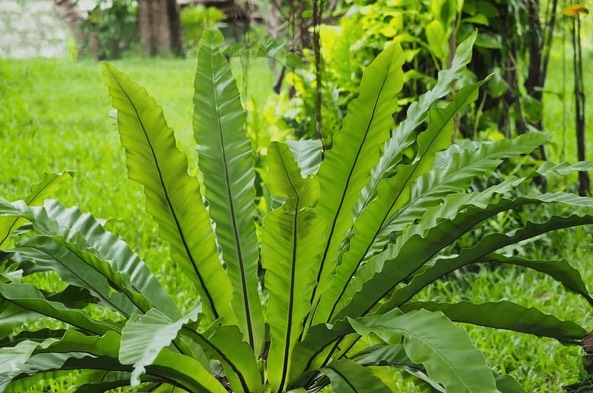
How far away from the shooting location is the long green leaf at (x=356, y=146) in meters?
1.96

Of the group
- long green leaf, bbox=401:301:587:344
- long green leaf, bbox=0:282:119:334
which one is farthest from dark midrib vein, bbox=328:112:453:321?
long green leaf, bbox=0:282:119:334

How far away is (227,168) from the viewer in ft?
6.75

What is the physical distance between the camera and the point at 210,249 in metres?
2.00

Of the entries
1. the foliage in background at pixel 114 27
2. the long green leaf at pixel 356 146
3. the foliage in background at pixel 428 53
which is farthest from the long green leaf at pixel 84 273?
the foliage in background at pixel 114 27

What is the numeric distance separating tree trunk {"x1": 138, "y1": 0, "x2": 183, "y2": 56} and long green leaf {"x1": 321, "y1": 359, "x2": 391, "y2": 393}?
1149 centimetres

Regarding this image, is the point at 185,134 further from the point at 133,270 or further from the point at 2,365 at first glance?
the point at 2,365

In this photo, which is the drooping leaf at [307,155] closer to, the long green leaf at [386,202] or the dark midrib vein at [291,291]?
the long green leaf at [386,202]

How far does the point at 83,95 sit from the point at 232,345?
24.1 feet

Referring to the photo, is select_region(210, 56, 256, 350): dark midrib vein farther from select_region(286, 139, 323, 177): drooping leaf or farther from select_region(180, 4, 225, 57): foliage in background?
select_region(180, 4, 225, 57): foliage in background

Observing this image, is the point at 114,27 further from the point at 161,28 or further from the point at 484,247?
the point at 484,247

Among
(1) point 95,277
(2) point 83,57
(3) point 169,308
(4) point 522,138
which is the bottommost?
(2) point 83,57

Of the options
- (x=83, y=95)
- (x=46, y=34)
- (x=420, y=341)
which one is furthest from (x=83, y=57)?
(x=420, y=341)

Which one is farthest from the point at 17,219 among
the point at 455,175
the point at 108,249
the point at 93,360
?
the point at 455,175

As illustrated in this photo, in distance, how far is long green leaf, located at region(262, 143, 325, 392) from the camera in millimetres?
1696
